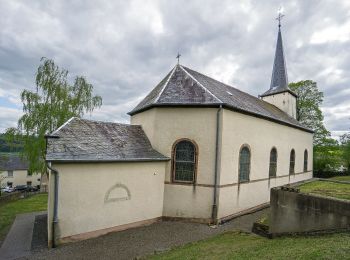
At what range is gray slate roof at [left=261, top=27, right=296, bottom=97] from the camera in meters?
26.5

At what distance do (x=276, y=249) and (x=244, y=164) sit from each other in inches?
332

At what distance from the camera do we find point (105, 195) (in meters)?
11.3

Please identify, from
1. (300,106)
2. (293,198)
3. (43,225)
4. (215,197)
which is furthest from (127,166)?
(300,106)

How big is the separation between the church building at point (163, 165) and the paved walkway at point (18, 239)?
121 cm

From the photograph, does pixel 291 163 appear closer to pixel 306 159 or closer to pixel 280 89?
pixel 306 159

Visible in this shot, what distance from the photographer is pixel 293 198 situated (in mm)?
9219

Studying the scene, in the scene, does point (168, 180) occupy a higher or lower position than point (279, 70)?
lower

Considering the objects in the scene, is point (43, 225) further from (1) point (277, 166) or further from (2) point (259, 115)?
(1) point (277, 166)

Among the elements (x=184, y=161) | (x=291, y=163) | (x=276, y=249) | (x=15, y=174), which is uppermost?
(x=184, y=161)

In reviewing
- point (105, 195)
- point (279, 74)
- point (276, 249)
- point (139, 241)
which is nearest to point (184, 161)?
point (105, 195)

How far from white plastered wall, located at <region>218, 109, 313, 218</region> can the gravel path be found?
1595mm

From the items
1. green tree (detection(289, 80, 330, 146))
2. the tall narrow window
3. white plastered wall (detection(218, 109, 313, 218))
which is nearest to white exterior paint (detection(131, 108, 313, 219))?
white plastered wall (detection(218, 109, 313, 218))

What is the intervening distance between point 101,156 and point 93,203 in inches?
79.0

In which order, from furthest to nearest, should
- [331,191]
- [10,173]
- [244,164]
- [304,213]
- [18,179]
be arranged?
[18,179], [10,173], [244,164], [331,191], [304,213]
